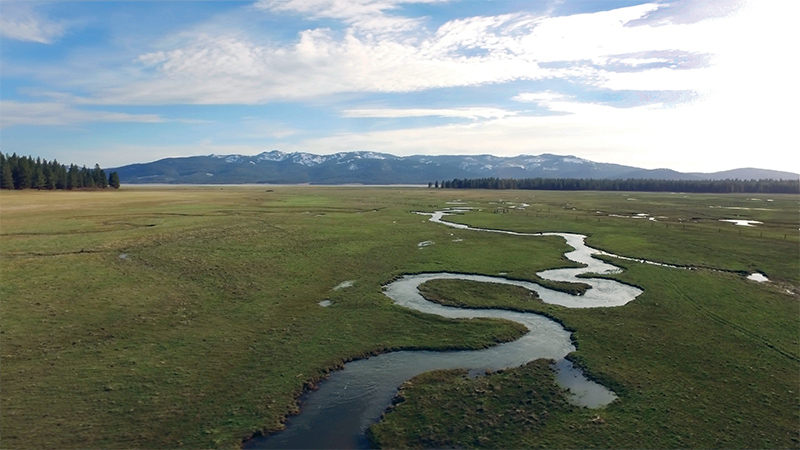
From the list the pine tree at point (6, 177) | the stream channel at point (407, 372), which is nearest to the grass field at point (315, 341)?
the stream channel at point (407, 372)

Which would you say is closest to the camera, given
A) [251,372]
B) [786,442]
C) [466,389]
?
[786,442]

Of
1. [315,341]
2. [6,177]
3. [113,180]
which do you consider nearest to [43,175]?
[6,177]

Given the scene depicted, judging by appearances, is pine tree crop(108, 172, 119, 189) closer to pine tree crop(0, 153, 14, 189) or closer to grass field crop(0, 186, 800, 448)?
pine tree crop(0, 153, 14, 189)

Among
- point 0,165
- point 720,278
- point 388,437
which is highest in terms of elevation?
point 0,165

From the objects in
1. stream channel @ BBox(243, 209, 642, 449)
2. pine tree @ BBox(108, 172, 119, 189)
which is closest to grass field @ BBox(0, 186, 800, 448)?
stream channel @ BBox(243, 209, 642, 449)

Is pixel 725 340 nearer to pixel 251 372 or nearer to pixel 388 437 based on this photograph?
pixel 388 437

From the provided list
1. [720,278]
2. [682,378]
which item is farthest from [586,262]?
[682,378]
